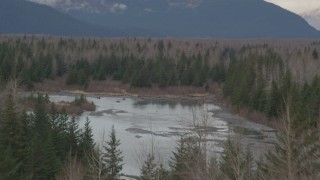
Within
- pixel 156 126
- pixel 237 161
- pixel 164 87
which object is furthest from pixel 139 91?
pixel 237 161

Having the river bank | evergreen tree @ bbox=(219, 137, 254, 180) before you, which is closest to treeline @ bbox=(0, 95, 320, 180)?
evergreen tree @ bbox=(219, 137, 254, 180)

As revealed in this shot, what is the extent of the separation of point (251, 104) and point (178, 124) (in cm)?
1502

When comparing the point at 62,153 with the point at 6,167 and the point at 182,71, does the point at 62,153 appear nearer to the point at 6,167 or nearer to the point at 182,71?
the point at 6,167

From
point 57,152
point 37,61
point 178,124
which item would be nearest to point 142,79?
point 37,61

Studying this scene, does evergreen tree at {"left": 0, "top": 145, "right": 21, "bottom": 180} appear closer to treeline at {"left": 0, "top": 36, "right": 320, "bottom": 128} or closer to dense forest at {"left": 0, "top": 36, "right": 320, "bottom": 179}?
A: dense forest at {"left": 0, "top": 36, "right": 320, "bottom": 179}

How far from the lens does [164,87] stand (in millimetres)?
Answer: 100688

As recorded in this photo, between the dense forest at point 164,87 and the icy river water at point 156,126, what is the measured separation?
2.37 meters

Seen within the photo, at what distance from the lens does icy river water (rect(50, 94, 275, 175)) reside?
3975 cm

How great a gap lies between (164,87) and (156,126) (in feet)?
150

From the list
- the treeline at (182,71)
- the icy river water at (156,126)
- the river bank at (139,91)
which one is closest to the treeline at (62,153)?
the icy river water at (156,126)

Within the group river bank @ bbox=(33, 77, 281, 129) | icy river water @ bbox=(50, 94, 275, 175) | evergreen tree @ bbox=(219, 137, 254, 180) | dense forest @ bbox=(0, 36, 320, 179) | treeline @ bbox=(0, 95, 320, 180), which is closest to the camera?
evergreen tree @ bbox=(219, 137, 254, 180)

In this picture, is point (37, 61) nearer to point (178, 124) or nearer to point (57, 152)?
point (178, 124)

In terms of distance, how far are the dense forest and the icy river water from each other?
7.79 ft

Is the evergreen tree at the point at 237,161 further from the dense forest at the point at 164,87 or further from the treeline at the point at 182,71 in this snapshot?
the treeline at the point at 182,71
